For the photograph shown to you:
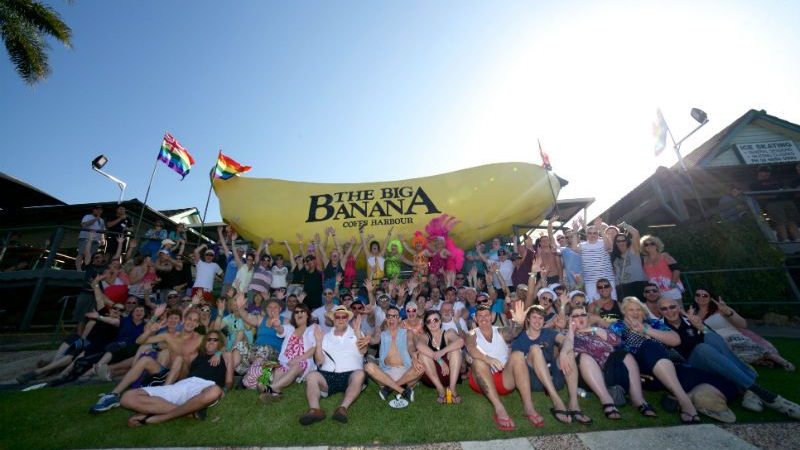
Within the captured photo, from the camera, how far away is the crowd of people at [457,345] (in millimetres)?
3367

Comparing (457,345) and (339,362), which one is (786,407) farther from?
(339,362)

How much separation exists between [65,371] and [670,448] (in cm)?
764

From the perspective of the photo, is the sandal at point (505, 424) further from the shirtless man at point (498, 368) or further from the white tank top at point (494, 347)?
the white tank top at point (494, 347)

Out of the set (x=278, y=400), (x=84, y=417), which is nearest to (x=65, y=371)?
(x=84, y=417)

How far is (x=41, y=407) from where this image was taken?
3914 mm

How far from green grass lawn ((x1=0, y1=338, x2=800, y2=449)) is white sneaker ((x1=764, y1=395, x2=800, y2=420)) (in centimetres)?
7

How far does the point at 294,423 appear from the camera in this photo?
10.9 ft

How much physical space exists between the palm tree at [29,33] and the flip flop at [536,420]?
1559 centimetres

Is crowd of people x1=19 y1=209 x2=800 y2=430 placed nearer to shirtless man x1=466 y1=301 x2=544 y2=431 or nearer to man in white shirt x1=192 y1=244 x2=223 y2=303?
shirtless man x1=466 y1=301 x2=544 y2=431

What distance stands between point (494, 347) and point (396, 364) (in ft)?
4.12

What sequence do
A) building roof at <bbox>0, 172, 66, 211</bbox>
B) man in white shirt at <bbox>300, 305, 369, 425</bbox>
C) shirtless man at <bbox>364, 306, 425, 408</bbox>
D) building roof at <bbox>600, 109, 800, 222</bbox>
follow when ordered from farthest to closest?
building roof at <bbox>0, 172, 66, 211</bbox> < building roof at <bbox>600, 109, 800, 222</bbox> < shirtless man at <bbox>364, 306, 425, 408</bbox> < man in white shirt at <bbox>300, 305, 369, 425</bbox>

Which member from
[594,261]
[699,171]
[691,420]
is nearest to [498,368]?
[691,420]

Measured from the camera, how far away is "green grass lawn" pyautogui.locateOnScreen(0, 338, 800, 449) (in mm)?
2996

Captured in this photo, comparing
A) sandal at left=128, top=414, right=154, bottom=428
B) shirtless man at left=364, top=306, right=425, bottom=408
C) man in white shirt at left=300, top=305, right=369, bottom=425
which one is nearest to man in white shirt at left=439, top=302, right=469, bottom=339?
shirtless man at left=364, top=306, right=425, bottom=408
